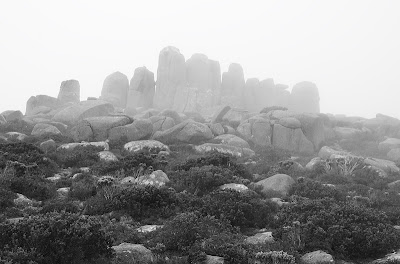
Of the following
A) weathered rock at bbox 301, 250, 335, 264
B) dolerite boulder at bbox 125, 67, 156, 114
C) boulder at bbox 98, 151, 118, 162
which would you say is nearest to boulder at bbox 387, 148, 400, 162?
boulder at bbox 98, 151, 118, 162

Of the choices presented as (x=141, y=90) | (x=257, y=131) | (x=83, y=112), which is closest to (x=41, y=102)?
(x=141, y=90)

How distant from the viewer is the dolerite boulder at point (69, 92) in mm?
60156

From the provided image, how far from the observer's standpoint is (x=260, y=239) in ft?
38.2

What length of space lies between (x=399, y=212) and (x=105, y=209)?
35.2 feet

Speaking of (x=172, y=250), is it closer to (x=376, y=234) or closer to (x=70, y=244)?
(x=70, y=244)

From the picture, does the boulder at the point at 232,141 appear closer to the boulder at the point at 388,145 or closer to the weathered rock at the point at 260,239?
the boulder at the point at 388,145

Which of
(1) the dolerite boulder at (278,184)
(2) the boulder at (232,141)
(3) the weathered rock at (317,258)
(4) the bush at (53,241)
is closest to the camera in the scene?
(4) the bush at (53,241)

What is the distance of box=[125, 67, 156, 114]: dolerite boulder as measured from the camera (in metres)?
67.9

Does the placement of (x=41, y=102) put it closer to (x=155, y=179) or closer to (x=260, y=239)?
(x=155, y=179)

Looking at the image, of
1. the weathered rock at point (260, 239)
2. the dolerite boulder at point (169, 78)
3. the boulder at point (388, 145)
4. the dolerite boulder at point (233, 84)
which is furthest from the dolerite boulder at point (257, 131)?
the dolerite boulder at point (233, 84)

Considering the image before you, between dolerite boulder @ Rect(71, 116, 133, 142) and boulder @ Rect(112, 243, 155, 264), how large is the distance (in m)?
23.1

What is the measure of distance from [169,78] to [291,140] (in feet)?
115

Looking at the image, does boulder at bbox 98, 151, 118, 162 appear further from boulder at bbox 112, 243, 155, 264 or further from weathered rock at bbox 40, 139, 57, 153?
boulder at bbox 112, 243, 155, 264

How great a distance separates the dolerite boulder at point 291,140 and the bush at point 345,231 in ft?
84.1
